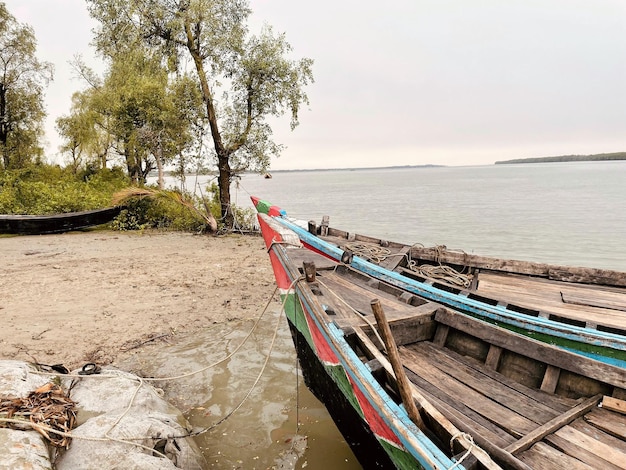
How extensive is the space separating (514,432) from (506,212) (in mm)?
28717

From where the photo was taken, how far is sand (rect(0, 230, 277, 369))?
5.87 meters

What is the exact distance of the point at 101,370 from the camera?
4.41 meters

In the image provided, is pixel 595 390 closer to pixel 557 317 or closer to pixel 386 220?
pixel 557 317

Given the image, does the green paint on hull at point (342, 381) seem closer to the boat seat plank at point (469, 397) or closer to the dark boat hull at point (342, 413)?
the dark boat hull at point (342, 413)

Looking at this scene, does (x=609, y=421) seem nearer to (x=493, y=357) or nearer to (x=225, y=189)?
(x=493, y=357)

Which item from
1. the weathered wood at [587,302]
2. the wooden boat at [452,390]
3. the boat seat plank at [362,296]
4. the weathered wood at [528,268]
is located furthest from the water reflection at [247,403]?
the weathered wood at [587,302]

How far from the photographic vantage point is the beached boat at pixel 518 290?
3.72 metres

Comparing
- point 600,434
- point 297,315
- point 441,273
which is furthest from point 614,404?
point 441,273

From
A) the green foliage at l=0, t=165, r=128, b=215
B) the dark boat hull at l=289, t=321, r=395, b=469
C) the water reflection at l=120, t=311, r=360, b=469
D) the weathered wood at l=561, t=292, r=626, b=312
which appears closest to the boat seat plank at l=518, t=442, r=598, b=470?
the dark boat hull at l=289, t=321, r=395, b=469

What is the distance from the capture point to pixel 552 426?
264 centimetres

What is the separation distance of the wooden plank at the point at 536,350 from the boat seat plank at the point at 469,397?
38 cm

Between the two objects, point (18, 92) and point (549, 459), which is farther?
point (18, 92)

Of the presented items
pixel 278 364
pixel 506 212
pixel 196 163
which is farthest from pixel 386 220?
pixel 278 364

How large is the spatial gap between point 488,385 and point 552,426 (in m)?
0.62
